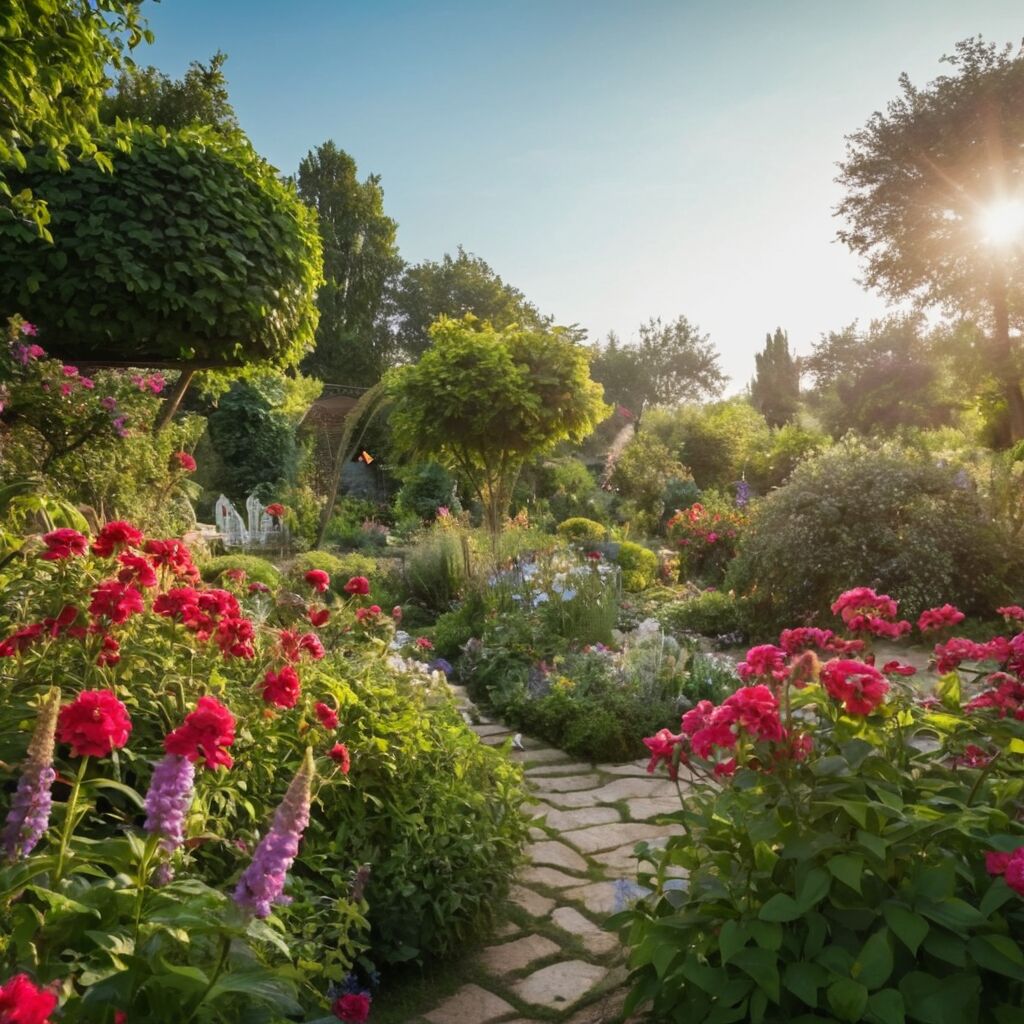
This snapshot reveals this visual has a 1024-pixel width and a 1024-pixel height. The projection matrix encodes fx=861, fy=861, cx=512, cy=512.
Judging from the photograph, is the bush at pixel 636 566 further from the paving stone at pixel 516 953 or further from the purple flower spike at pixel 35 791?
the purple flower spike at pixel 35 791

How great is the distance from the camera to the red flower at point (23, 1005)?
0.77 meters

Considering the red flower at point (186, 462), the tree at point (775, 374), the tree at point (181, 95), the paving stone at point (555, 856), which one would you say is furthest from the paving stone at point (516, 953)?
the tree at point (775, 374)

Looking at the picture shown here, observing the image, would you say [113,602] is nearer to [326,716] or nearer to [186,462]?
[326,716]

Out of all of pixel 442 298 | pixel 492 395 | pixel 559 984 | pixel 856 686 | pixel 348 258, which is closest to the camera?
pixel 856 686

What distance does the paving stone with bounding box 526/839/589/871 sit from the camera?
3070mm

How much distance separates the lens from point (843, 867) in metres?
1.49

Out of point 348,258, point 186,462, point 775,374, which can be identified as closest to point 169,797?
point 186,462

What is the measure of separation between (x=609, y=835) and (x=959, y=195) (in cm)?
1960

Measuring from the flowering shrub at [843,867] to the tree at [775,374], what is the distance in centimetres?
3694

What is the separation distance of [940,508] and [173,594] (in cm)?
607

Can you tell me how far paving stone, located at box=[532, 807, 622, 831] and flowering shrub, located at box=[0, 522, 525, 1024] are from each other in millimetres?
567

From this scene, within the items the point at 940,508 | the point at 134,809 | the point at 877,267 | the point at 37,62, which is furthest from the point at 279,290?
the point at 877,267

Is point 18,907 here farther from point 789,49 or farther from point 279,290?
point 789,49

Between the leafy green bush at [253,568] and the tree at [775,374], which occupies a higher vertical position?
the tree at [775,374]
